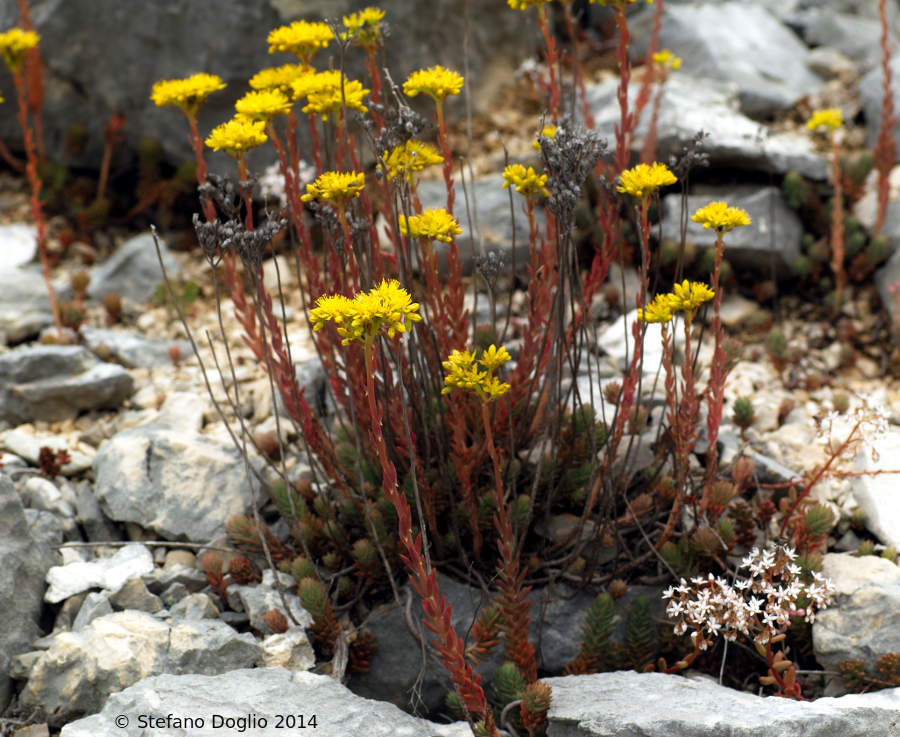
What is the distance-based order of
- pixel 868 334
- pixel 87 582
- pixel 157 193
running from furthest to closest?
pixel 157 193, pixel 868 334, pixel 87 582

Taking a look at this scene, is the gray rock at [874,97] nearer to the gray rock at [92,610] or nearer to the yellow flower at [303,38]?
the yellow flower at [303,38]

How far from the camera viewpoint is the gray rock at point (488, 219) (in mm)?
4867

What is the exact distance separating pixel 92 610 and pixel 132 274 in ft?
9.10

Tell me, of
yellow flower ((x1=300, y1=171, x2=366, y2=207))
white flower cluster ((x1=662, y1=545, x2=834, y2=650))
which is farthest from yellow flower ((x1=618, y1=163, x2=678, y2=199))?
white flower cluster ((x1=662, y1=545, x2=834, y2=650))

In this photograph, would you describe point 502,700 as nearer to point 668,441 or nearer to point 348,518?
point 348,518

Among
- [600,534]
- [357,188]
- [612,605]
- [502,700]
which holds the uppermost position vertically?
[357,188]

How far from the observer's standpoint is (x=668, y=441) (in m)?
3.20

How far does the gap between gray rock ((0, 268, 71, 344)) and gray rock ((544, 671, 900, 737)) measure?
3487mm

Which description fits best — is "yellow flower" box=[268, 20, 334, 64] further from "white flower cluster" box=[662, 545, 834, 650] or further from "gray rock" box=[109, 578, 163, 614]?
"white flower cluster" box=[662, 545, 834, 650]

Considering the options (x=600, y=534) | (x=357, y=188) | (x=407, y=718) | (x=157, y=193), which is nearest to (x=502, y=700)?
(x=407, y=718)

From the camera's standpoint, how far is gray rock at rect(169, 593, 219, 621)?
2930mm

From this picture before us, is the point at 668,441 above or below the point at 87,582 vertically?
above

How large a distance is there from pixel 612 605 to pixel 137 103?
459 centimetres

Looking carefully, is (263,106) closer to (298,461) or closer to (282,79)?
(282,79)
